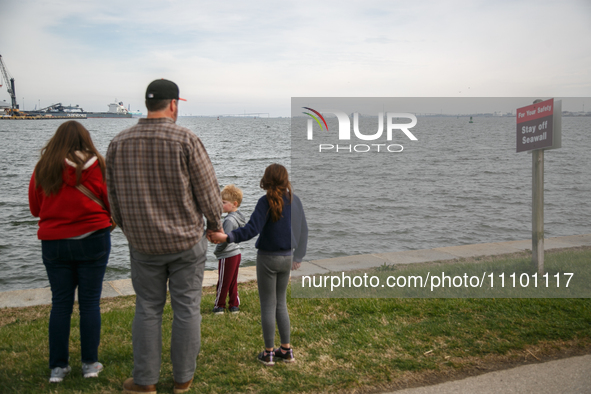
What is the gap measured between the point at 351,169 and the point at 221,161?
31.6 m

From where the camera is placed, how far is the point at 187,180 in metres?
2.90

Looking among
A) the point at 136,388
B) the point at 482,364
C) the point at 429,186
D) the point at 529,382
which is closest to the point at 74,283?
the point at 136,388

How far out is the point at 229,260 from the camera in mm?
5004

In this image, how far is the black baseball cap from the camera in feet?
9.56

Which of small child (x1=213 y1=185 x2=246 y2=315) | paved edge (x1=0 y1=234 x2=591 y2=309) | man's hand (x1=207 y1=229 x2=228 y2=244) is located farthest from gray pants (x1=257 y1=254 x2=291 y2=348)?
paved edge (x1=0 y1=234 x2=591 y2=309)

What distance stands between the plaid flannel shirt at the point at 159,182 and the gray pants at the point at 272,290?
2.25 feet

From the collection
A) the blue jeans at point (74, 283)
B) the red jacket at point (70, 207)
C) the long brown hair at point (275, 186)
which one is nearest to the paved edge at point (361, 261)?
the long brown hair at point (275, 186)

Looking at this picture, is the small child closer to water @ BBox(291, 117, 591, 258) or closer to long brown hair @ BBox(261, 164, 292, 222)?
water @ BBox(291, 117, 591, 258)

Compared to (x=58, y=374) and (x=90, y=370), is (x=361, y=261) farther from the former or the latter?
(x=58, y=374)

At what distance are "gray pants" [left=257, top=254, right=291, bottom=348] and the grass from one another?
0.26m

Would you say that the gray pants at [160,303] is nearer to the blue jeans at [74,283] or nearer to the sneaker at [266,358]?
the blue jeans at [74,283]

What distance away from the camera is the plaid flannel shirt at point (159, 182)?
2.83 meters

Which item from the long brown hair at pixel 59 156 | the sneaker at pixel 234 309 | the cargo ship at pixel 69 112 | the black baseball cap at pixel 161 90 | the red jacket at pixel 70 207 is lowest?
the sneaker at pixel 234 309

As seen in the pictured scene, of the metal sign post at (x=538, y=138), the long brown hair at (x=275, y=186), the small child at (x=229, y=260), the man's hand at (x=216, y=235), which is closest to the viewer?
the man's hand at (x=216, y=235)
